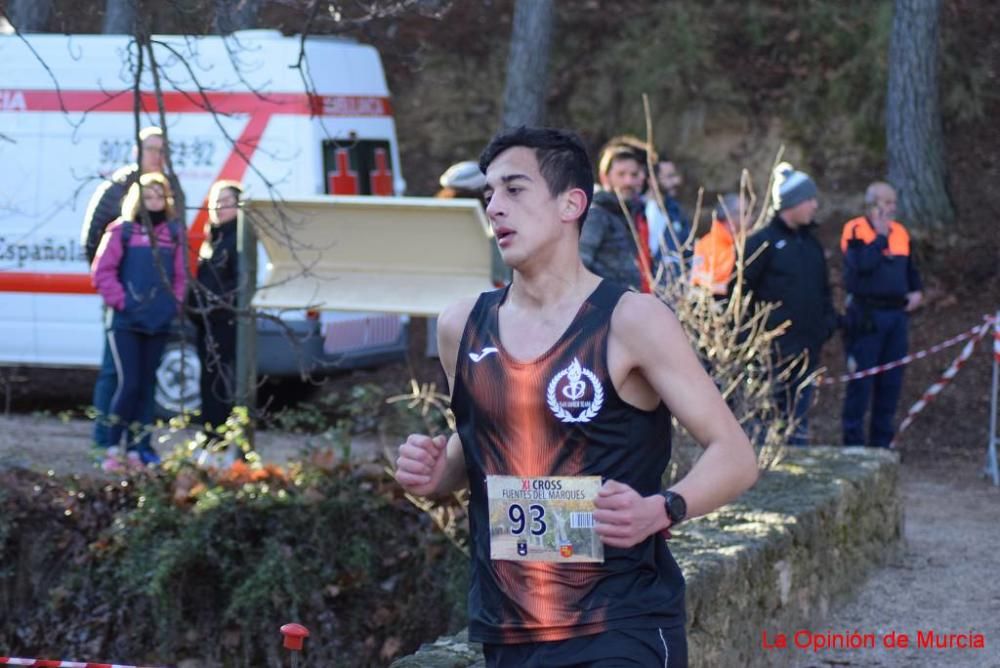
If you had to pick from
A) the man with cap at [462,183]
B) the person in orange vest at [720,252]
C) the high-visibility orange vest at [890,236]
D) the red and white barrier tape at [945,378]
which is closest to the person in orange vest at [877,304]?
the high-visibility orange vest at [890,236]

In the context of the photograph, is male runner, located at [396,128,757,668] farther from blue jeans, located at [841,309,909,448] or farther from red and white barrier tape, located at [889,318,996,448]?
red and white barrier tape, located at [889,318,996,448]

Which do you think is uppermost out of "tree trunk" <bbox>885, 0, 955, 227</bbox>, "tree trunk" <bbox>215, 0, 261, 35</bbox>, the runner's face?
"tree trunk" <bbox>885, 0, 955, 227</bbox>

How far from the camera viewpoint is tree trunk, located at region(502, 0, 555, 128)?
54.0 ft

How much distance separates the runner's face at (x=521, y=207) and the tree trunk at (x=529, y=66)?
1317 cm

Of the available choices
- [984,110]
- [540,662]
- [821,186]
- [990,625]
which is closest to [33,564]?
[990,625]

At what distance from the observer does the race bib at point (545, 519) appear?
3.17 m

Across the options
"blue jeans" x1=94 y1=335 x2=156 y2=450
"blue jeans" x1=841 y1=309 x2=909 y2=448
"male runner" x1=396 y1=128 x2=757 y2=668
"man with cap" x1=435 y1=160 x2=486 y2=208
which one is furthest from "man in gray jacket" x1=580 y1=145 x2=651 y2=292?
"male runner" x1=396 y1=128 x2=757 y2=668

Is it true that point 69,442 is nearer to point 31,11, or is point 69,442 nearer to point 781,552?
point 31,11

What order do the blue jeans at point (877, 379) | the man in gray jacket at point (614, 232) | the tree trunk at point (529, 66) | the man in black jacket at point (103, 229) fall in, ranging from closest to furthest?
1. the man in gray jacket at point (614, 232)
2. the man in black jacket at point (103, 229)
3. the blue jeans at point (877, 379)
4. the tree trunk at point (529, 66)

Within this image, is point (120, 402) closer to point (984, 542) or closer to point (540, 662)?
point (984, 542)

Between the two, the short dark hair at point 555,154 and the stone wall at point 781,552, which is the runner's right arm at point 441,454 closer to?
the short dark hair at point 555,154

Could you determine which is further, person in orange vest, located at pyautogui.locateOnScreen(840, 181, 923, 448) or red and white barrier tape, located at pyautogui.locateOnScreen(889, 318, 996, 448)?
red and white barrier tape, located at pyautogui.locateOnScreen(889, 318, 996, 448)

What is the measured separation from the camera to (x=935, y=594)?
734 centimetres

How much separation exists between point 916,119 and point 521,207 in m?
13.6
